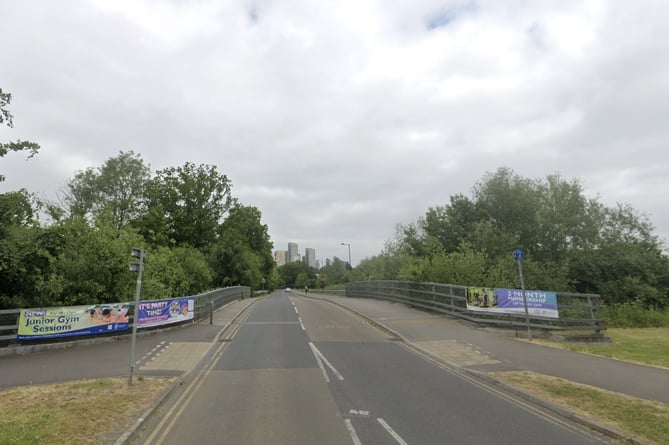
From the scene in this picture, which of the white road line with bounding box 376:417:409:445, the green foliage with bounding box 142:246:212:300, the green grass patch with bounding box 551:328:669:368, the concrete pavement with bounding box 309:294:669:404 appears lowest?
the green grass patch with bounding box 551:328:669:368

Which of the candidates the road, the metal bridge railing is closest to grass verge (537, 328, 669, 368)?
the metal bridge railing

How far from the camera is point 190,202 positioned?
47.3 metres

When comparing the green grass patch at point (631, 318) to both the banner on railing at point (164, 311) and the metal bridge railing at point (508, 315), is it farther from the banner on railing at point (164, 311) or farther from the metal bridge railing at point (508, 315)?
Answer: the banner on railing at point (164, 311)

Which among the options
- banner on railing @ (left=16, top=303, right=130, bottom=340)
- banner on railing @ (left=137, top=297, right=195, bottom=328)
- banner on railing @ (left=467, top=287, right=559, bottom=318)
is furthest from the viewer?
banner on railing @ (left=467, top=287, right=559, bottom=318)

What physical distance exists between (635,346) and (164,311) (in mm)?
18707

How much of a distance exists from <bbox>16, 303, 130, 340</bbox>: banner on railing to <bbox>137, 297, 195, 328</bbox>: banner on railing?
2.24 feet

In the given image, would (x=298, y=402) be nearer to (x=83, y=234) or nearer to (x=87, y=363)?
(x=87, y=363)

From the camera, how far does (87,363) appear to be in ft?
35.4

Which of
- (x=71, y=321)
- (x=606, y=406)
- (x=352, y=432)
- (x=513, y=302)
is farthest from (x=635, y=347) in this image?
(x=71, y=321)

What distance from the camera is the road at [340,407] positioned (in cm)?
591

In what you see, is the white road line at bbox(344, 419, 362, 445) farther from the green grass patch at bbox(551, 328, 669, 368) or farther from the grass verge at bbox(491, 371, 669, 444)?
the green grass patch at bbox(551, 328, 669, 368)

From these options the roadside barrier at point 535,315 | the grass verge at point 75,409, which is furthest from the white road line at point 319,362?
the roadside barrier at point 535,315

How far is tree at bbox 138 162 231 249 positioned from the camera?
45062 mm

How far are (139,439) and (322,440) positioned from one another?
2645 millimetres
